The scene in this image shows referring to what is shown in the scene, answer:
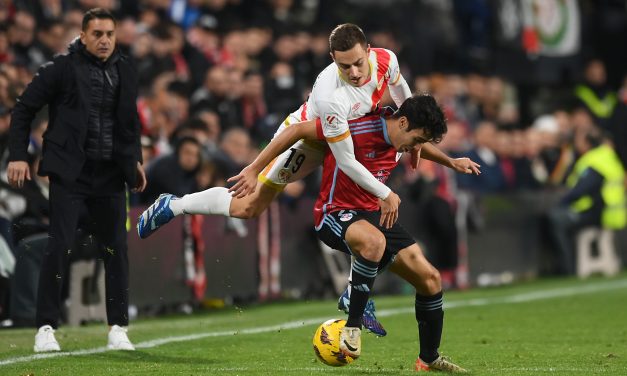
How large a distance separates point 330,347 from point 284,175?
1831 mm

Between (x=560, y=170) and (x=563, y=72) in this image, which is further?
(x=563, y=72)

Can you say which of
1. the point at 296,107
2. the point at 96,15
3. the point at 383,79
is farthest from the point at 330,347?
the point at 296,107

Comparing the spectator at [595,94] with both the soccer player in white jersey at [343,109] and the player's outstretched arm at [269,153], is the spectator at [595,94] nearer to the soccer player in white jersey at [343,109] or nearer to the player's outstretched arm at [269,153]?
the soccer player in white jersey at [343,109]

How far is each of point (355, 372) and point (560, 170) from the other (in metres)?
13.2

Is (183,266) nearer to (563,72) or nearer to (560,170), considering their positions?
(560,170)

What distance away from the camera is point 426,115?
879 centimetres

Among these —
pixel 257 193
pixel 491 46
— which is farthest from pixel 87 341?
pixel 491 46

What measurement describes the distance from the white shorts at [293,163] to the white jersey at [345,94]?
0.22 meters

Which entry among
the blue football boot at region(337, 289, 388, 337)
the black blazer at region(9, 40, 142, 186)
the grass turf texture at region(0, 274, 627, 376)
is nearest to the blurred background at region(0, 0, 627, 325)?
the grass turf texture at region(0, 274, 627, 376)

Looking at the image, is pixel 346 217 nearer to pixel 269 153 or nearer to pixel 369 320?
pixel 269 153

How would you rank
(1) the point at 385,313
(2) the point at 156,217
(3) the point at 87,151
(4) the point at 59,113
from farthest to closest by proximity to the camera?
1. (1) the point at 385,313
2. (2) the point at 156,217
3. (3) the point at 87,151
4. (4) the point at 59,113

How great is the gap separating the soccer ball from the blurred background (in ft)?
14.0

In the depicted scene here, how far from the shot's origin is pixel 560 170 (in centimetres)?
2164

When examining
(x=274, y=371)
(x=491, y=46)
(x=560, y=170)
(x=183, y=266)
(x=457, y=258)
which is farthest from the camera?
(x=491, y=46)
